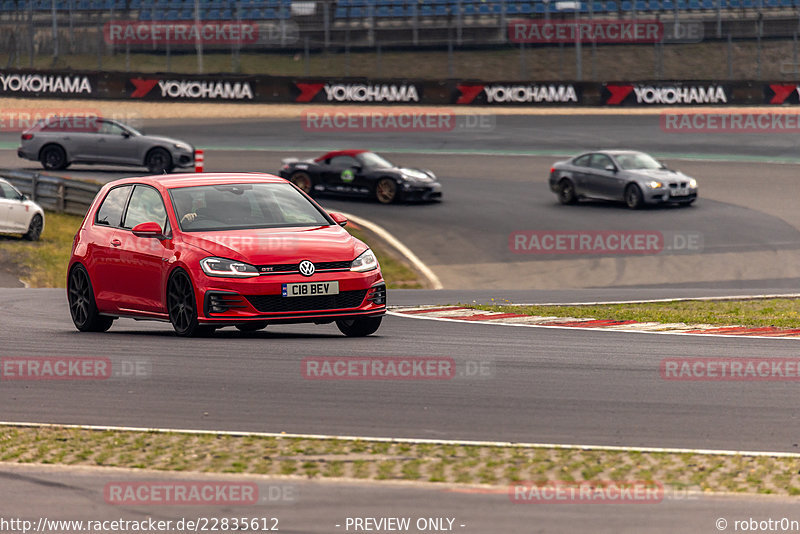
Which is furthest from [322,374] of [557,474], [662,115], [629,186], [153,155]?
[662,115]

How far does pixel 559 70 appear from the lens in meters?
49.3

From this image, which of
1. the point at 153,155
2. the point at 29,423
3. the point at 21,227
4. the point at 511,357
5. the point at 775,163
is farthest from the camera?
the point at 775,163

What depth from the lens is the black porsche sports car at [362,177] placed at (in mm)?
28375

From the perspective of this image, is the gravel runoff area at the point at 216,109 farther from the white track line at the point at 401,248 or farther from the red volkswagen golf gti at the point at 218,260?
the red volkswagen golf gti at the point at 218,260

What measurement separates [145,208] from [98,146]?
21710 mm

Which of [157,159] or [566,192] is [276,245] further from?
[157,159]

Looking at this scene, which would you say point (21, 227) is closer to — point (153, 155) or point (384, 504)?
point (153, 155)

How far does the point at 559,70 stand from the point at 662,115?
8847 mm

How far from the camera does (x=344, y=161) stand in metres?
29.4

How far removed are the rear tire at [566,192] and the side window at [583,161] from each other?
48 cm

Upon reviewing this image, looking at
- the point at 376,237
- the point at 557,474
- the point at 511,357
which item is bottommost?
the point at 376,237

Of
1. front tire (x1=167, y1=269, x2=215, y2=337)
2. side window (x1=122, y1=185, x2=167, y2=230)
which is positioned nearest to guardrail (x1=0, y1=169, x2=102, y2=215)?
side window (x1=122, y1=185, x2=167, y2=230)

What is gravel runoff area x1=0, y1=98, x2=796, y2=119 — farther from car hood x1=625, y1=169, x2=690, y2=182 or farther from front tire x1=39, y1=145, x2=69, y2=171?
car hood x1=625, y1=169, x2=690, y2=182

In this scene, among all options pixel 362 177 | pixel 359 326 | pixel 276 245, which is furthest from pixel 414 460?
pixel 362 177
